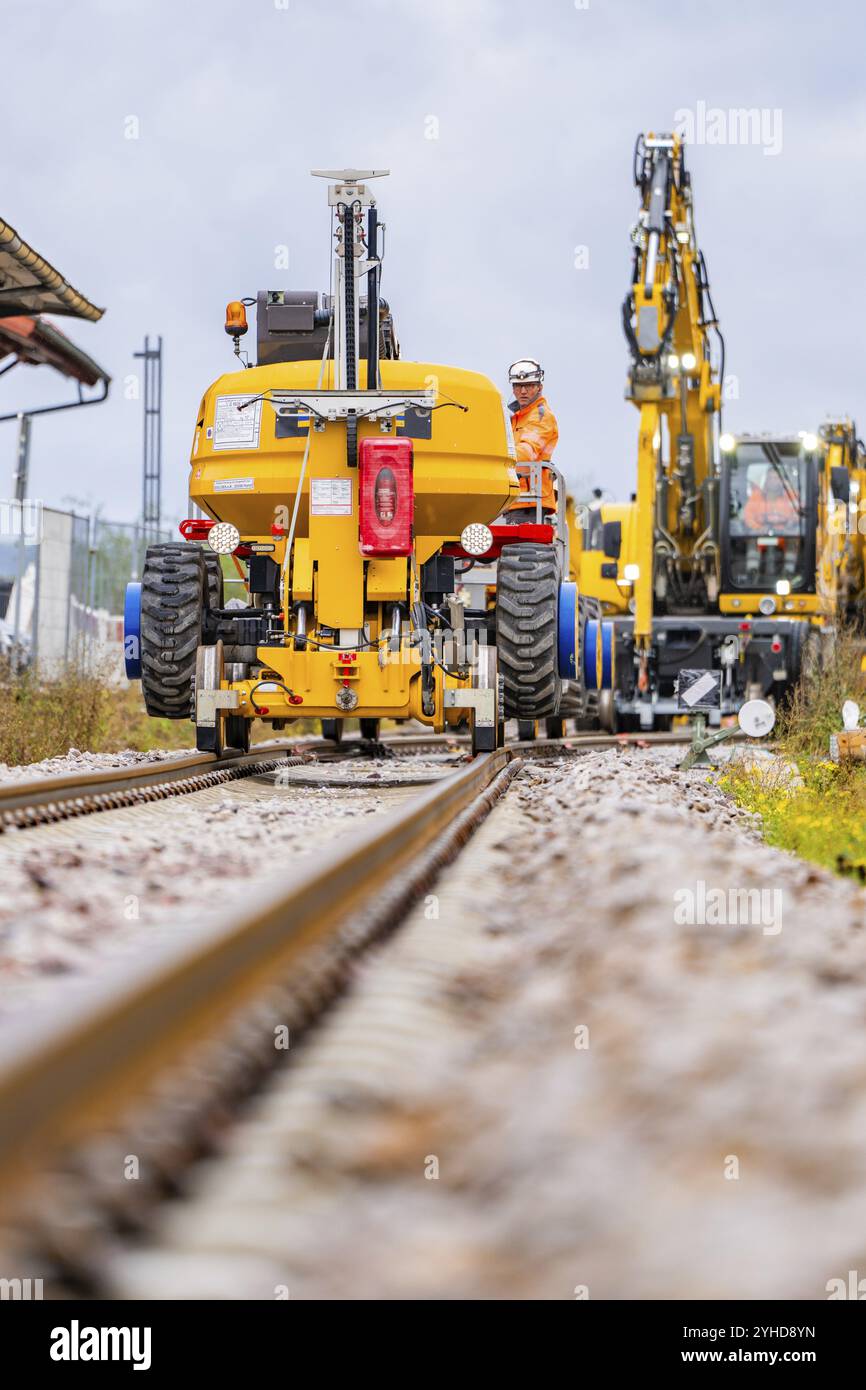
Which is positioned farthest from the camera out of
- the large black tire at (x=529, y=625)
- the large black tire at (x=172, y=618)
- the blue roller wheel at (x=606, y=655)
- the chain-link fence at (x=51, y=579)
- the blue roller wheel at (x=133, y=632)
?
the chain-link fence at (x=51, y=579)

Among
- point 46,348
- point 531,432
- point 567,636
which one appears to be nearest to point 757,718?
point 567,636

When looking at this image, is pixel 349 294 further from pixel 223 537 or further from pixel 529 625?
pixel 529 625

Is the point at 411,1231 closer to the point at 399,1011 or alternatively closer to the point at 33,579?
the point at 399,1011

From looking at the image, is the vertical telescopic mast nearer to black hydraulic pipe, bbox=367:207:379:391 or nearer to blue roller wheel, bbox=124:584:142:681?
black hydraulic pipe, bbox=367:207:379:391

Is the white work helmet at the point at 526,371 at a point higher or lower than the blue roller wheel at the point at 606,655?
higher

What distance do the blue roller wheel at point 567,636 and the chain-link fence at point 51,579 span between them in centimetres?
603

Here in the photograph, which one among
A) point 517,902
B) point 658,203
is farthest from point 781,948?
point 658,203

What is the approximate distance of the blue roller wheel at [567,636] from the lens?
10477 millimetres

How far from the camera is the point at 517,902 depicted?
170 inches

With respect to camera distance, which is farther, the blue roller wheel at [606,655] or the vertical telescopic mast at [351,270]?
the blue roller wheel at [606,655]

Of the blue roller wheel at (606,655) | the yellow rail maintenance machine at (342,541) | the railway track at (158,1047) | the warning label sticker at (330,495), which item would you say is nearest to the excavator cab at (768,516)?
the blue roller wheel at (606,655)

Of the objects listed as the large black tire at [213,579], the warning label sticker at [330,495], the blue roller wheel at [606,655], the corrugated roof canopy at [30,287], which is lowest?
the blue roller wheel at [606,655]

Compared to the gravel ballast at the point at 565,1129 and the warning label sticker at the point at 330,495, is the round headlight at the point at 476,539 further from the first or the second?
the gravel ballast at the point at 565,1129

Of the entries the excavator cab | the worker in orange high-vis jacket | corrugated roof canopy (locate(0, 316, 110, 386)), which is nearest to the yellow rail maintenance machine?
the worker in orange high-vis jacket
